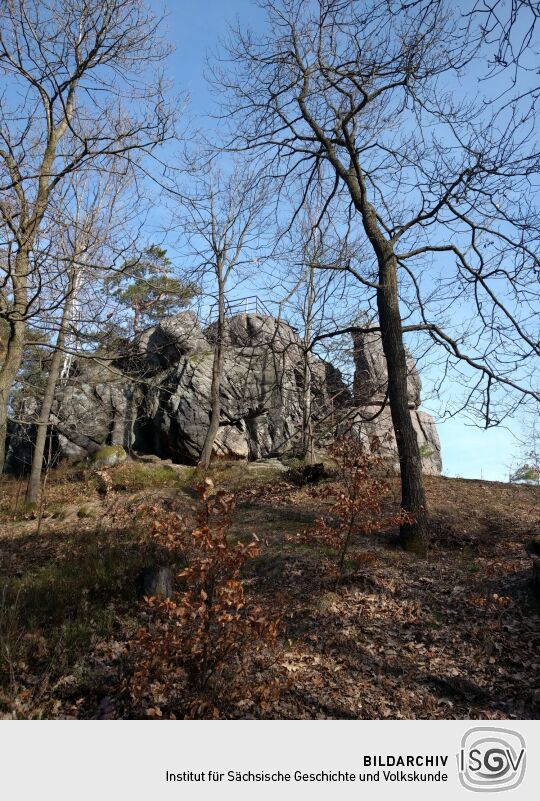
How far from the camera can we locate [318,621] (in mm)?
6016

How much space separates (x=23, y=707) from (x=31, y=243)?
5138mm

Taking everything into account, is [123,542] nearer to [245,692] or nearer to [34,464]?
[245,692]

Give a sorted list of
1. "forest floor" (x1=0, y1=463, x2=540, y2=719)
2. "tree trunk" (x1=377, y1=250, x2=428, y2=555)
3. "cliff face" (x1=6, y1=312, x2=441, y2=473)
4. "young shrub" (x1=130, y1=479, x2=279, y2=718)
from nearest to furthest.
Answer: "young shrub" (x1=130, y1=479, x2=279, y2=718) → "forest floor" (x1=0, y1=463, x2=540, y2=719) → "tree trunk" (x1=377, y1=250, x2=428, y2=555) → "cliff face" (x1=6, y1=312, x2=441, y2=473)

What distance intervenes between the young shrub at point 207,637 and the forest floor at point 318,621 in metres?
0.08

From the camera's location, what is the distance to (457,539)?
9.33 meters

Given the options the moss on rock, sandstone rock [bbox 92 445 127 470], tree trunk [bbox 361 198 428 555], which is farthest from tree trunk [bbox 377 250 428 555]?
the moss on rock

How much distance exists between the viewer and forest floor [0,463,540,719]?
4512 millimetres

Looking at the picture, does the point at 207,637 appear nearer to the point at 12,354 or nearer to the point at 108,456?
the point at 12,354

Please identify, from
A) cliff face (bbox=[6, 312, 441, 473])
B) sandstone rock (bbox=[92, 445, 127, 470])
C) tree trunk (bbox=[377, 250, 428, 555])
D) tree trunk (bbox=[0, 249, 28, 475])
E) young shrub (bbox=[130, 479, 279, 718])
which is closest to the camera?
young shrub (bbox=[130, 479, 279, 718])
